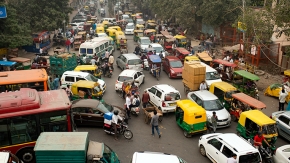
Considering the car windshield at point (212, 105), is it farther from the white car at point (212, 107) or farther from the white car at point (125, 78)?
the white car at point (125, 78)

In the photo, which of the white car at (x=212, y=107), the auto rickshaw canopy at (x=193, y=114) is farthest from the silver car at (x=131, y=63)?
the auto rickshaw canopy at (x=193, y=114)

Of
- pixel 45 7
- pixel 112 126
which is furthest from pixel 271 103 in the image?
pixel 45 7

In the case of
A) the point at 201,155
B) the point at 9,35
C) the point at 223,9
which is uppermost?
the point at 223,9

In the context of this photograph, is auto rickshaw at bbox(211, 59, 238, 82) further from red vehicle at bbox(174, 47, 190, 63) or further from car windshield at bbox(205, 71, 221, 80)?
red vehicle at bbox(174, 47, 190, 63)

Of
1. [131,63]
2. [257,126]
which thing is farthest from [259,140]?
[131,63]

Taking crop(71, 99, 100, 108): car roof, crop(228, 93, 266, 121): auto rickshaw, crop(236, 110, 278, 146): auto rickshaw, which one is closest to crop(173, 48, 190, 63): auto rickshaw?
crop(228, 93, 266, 121): auto rickshaw

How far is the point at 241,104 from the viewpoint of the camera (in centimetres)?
1609

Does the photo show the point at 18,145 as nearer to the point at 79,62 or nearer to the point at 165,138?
the point at 165,138

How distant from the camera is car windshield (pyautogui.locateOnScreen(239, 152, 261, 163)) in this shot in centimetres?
1064

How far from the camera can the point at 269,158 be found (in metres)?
12.0

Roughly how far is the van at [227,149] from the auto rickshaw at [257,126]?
1.78m

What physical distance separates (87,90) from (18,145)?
743 cm

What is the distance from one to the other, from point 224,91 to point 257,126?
422 centimetres

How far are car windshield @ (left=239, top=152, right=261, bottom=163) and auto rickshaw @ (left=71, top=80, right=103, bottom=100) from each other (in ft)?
33.2
